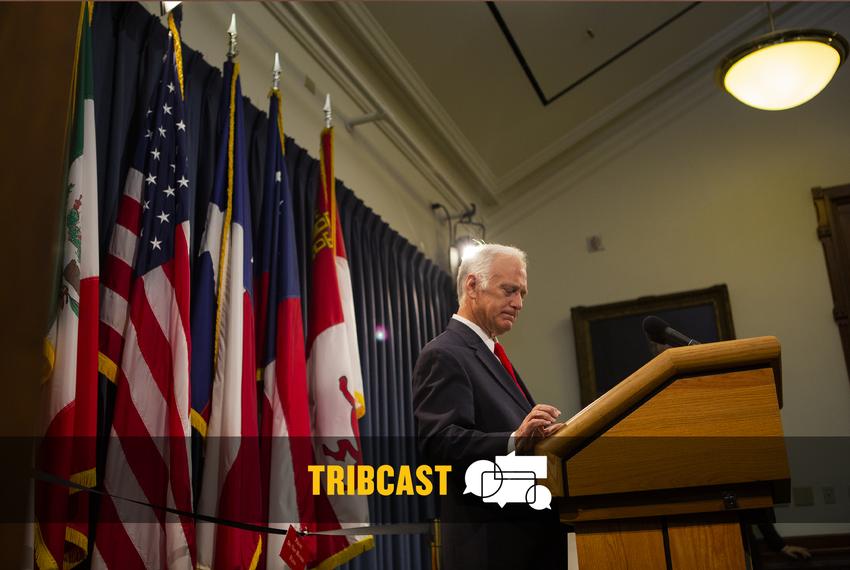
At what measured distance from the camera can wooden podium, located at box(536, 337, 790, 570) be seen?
1.18m

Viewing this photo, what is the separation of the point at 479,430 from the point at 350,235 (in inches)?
97.7

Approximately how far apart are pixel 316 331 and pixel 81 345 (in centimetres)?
129

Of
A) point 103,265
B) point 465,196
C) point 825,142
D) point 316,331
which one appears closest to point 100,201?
point 103,265

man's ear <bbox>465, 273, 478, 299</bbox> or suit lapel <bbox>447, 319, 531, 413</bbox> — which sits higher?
man's ear <bbox>465, 273, 478, 299</bbox>

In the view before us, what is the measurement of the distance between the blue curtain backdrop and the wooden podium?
1.47 m

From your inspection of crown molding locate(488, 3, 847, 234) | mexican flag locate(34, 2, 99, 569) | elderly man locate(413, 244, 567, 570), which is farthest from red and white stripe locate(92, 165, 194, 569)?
crown molding locate(488, 3, 847, 234)

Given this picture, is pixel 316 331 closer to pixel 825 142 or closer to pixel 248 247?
pixel 248 247

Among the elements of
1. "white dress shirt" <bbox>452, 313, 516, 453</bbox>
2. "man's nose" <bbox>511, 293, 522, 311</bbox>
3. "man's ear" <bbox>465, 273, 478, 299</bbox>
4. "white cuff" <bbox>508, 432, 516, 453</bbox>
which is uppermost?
"man's ear" <bbox>465, 273, 478, 299</bbox>

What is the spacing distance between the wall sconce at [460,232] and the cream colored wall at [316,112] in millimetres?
98

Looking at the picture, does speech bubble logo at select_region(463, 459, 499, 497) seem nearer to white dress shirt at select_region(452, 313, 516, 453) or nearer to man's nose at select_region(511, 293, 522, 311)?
white dress shirt at select_region(452, 313, 516, 453)

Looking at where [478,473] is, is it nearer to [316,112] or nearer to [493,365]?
[493,365]

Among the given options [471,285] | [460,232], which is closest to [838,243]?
[460,232]

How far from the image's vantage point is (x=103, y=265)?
2.29 meters

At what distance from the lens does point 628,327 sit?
19.3ft
